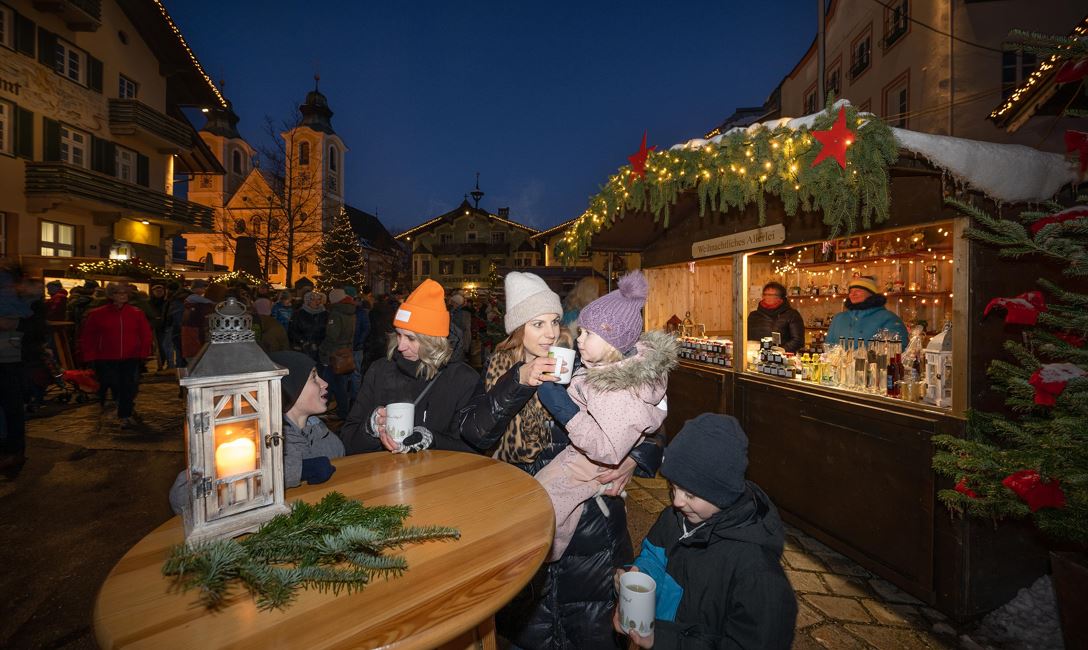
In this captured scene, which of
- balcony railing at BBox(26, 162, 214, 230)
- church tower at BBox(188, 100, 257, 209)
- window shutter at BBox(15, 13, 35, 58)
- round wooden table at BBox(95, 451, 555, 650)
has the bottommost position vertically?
round wooden table at BBox(95, 451, 555, 650)

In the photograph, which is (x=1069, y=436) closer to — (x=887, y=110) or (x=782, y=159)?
(x=782, y=159)

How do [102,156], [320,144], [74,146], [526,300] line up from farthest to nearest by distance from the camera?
[320,144]
[102,156]
[74,146]
[526,300]

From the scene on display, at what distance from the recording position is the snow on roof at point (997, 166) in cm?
299

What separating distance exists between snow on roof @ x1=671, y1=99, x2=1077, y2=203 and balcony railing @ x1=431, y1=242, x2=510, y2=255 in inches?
1617

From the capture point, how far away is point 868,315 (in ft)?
15.8

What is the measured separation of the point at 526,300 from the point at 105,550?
437cm

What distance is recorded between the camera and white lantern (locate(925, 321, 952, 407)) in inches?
131

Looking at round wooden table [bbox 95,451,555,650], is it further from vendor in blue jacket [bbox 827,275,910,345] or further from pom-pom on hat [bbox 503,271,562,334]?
vendor in blue jacket [bbox 827,275,910,345]

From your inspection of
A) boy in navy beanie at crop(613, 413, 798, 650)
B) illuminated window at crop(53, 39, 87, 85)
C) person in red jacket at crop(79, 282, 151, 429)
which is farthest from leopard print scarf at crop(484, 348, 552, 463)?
illuminated window at crop(53, 39, 87, 85)

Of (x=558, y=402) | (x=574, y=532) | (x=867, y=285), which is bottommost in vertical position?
(x=574, y=532)

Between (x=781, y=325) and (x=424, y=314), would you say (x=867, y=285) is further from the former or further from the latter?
(x=424, y=314)

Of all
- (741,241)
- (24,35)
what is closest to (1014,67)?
(741,241)

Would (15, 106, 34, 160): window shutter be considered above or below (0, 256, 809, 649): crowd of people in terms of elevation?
above

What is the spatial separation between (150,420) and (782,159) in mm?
9860
